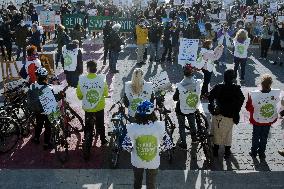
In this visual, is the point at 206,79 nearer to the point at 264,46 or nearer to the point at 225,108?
the point at 225,108

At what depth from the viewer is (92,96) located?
9125 mm

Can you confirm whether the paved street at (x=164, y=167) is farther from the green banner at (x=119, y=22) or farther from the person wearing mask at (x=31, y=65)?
the green banner at (x=119, y=22)

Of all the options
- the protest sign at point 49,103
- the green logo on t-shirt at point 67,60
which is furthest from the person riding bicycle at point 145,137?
the green logo on t-shirt at point 67,60

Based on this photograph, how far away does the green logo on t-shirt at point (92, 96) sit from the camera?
29.8 feet

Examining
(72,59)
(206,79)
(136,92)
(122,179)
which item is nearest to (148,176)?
(122,179)

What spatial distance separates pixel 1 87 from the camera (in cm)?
1503

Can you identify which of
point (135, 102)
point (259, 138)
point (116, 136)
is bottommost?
point (259, 138)

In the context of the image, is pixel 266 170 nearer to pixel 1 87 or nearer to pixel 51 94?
pixel 51 94

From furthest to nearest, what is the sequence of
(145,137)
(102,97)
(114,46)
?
1. (114,46)
2. (102,97)
3. (145,137)

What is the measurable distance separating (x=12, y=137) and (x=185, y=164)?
163 inches

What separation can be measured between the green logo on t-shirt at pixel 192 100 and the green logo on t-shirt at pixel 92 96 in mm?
1843

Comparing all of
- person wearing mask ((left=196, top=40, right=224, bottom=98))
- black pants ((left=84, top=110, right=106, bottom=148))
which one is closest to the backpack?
black pants ((left=84, top=110, right=106, bottom=148))

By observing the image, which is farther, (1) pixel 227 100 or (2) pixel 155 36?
(2) pixel 155 36

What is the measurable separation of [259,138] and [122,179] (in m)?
3.10
